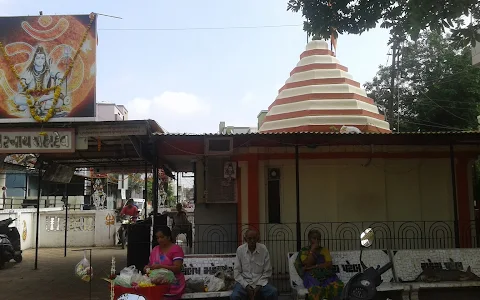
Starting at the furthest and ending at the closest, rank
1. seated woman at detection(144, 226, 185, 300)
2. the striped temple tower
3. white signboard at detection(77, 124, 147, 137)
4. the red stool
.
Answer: the striped temple tower → white signboard at detection(77, 124, 147, 137) → seated woman at detection(144, 226, 185, 300) → the red stool

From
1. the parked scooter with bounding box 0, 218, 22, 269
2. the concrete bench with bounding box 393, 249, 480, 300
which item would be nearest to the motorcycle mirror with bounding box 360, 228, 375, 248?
the concrete bench with bounding box 393, 249, 480, 300

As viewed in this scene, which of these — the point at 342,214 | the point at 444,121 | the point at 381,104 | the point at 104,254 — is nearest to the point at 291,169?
the point at 342,214

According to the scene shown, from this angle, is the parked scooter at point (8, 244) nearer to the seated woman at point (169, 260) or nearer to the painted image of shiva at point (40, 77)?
the painted image of shiva at point (40, 77)

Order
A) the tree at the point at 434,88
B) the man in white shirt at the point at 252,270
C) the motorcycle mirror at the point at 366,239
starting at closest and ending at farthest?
the motorcycle mirror at the point at 366,239
the man in white shirt at the point at 252,270
the tree at the point at 434,88

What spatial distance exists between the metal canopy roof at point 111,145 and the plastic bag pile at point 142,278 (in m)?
2.69

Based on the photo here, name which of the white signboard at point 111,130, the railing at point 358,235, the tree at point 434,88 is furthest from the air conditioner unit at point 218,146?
the tree at point 434,88

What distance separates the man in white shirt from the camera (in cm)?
625

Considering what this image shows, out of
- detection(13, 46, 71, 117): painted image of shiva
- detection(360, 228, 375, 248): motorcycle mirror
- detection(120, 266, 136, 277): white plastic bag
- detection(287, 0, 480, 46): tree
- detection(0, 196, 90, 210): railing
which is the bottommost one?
detection(120, 266, 136, 277): white plastic bag

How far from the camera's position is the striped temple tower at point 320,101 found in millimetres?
12484

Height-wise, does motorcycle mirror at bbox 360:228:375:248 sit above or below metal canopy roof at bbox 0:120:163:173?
below

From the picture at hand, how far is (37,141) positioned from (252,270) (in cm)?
437

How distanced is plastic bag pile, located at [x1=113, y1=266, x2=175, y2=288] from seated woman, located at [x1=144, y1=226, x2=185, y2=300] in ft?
0.64

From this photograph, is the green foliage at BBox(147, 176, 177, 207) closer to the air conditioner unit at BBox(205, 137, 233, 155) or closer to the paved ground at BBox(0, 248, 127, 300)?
the paved ground at BBox(0, 248, 127, 300)

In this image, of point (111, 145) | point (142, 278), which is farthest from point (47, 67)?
point (142, 278)
